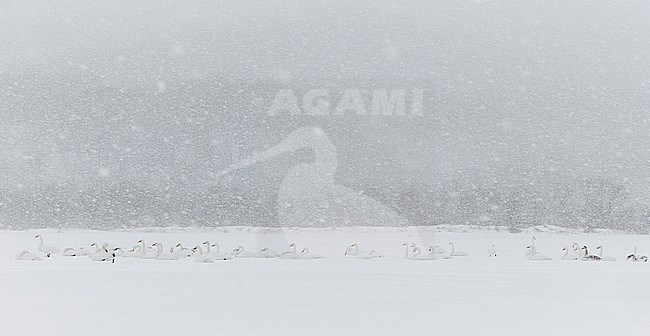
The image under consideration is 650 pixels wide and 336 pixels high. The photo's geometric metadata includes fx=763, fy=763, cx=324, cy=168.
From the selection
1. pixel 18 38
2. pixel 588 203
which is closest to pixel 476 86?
pixel 588 203

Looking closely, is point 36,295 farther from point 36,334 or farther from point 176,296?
point 36,334

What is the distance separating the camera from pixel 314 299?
335 inches

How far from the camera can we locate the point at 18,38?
46.9 m

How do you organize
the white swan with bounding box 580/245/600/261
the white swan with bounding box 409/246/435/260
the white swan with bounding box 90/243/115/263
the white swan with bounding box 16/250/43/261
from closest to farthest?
the white swan with bounding box 90/243/115/263, the white swan with bounding box 16/250/43/261, the white swan with bounding box 409/246/435/260, the white swan with bounding box 580/245/600/261

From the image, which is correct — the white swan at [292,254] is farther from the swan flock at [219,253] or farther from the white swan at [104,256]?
the white swan at [104,256]

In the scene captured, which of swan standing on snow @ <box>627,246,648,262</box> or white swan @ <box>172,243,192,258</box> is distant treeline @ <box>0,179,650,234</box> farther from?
white swan @ <box>172,243,192,258</box>

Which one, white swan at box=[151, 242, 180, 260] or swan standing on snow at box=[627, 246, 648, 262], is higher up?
swan standing on snow at box=[627, 246, 648, 262]

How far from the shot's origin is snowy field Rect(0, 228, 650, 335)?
6.87m

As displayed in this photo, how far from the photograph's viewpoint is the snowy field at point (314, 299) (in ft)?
22.5

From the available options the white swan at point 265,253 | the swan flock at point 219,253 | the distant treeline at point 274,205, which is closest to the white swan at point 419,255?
the swan flock at point 219,253

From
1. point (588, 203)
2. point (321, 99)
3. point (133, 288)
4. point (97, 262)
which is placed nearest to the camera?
point (133, 288)

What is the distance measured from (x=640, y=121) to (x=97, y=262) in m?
40.2

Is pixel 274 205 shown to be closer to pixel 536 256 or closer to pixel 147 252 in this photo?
pixel 536 256

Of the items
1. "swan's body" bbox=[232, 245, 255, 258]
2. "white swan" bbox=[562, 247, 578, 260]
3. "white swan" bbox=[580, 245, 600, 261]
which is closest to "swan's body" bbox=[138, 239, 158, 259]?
"swan's body" bbox=[232, 245, 255, 258]
